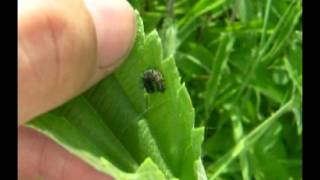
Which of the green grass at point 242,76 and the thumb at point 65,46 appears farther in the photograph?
the green grass at point 242,76

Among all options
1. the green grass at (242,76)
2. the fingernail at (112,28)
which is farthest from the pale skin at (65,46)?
the green grass at (242,76)

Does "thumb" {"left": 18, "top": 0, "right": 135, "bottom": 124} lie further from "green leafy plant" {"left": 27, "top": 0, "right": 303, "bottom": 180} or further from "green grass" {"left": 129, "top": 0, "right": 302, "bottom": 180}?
"green grass" {"left": 129, "top": 0, "right": 302, "bottom": 180}

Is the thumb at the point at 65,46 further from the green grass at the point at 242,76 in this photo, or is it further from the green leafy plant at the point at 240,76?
the green grass at the point at 242,76

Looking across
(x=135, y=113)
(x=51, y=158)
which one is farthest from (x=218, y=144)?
(x=135, y=113)

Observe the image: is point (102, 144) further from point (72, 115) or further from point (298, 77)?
point (298, 77)

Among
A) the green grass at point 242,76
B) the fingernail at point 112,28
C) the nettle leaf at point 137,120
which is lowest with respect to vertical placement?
the green grass at point 242,76

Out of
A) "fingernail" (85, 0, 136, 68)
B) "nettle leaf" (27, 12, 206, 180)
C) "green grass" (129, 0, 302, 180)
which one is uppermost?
"fingernail" (85, 0, 136, 68)

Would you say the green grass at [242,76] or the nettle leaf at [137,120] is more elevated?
the nettle leaf at [137,120]

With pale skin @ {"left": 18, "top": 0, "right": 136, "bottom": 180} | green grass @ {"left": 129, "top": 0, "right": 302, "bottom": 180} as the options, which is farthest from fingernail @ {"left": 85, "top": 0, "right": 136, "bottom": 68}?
green grass @ {"left": 129, "top": 0, "right": 302, "bottom": 180}
